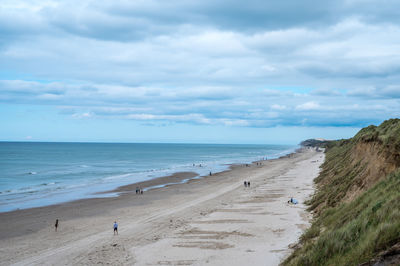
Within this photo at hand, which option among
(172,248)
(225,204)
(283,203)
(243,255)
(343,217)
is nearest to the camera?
(343,217)

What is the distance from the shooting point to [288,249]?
15016 mm

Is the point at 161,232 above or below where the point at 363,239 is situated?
below

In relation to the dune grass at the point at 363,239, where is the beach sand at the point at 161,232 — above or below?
below

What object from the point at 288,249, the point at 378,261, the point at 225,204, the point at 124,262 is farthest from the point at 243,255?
the point at 225,204

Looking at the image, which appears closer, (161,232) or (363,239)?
(363,239)

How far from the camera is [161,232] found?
20469 mm

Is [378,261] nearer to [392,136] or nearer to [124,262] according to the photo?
[124,262]

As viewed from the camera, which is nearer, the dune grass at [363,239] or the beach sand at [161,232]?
the dune grass at [363,239]

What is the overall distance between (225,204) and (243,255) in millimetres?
14859

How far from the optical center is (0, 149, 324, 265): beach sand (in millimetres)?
15562

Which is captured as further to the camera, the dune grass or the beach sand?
the beach sand

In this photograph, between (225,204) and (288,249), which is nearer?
(288,249)

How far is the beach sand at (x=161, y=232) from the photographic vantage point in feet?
51.1

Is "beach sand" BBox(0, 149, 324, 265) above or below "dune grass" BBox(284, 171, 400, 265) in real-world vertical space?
below
